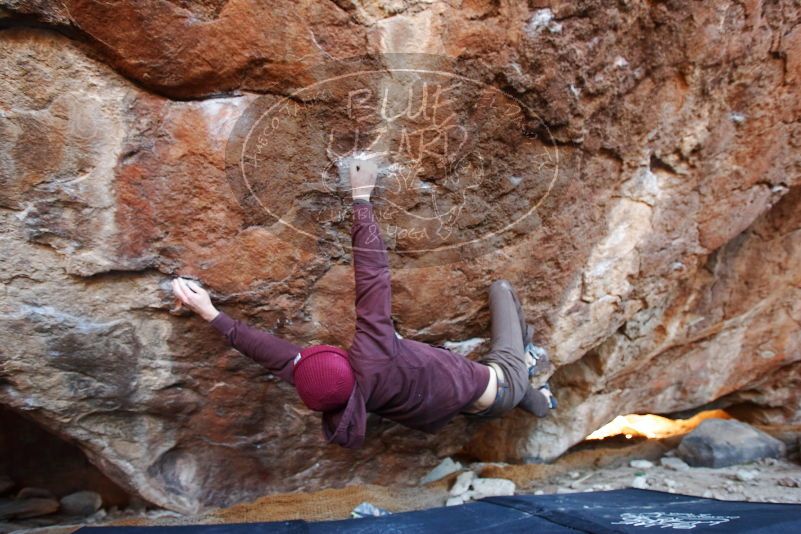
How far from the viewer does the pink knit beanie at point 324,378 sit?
4.41 feet

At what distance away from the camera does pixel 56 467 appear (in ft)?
7.40

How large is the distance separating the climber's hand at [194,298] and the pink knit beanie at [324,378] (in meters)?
0.30

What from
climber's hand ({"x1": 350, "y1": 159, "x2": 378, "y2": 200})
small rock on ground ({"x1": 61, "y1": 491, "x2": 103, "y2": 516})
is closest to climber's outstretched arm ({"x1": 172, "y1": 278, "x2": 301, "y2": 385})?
climber's hand ({"x1": 350, "y1": 159, "x2": 378, "y2": 200})

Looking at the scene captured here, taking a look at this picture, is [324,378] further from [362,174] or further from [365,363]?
[362,174]

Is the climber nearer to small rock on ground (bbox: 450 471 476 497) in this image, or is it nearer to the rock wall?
the rock wall

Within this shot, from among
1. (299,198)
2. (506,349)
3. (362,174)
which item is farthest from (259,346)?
(506,349)

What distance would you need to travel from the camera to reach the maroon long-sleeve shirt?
4.66 feet

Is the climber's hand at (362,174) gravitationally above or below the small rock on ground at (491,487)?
above

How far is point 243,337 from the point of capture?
1.47 m

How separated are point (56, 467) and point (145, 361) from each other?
3.67 feet

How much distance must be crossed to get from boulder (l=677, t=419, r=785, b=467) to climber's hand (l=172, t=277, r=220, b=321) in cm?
234

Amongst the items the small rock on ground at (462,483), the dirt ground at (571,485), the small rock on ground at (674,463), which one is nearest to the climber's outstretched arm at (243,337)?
the dirt ground at (571,485)

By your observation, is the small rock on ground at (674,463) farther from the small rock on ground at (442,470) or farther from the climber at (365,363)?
the climber at (365,363)

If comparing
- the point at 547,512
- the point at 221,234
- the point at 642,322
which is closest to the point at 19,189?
the point at 221,234
